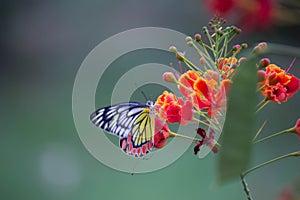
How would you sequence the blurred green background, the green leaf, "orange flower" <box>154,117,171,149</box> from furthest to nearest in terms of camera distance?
the blurred green background → "orange flower" <box>154,117,171,149</box> → the green leaf

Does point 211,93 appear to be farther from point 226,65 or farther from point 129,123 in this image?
point 129,123

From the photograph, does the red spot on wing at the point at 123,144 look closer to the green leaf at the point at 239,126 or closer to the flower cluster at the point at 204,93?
the flower cluster at the point at 204,93

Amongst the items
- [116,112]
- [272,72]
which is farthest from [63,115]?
[272,72]

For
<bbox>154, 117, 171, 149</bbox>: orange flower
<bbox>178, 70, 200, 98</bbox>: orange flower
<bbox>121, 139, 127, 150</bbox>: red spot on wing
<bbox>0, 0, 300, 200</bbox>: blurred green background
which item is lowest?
<bbox>154, 117, 171, 149</bbox>: orange flower

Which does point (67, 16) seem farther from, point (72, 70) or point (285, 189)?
point (285, 189)

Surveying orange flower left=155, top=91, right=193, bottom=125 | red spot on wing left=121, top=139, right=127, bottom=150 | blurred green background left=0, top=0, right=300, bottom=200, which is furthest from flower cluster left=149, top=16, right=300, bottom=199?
blurred green background left=0, top=0, right=300, bottom=200

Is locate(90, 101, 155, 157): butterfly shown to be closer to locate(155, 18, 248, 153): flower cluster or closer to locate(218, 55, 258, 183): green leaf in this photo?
locate(155, 18, 248, 153): flower cluster

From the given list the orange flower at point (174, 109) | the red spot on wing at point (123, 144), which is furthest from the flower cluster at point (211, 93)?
the red spot on wing at point (123, 144)

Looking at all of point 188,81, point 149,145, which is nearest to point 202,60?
point 188,81
